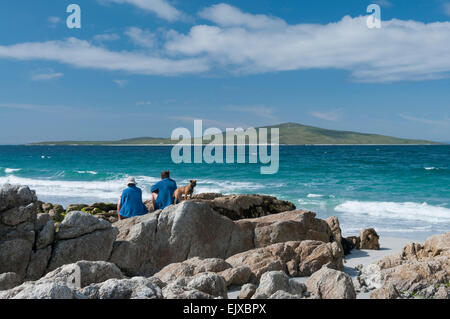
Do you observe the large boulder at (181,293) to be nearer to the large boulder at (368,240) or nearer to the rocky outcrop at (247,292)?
the rocky outcrop at (247,292)

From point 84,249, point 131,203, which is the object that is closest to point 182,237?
point 84,249

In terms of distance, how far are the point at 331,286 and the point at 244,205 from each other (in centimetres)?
691

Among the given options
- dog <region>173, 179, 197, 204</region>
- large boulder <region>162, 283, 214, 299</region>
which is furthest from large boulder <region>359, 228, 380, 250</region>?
large boulder <region>162, 283, 214, 299</region>

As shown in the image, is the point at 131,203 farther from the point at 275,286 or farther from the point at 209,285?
the point at 275,286

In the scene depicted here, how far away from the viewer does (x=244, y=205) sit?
12727 millimetres

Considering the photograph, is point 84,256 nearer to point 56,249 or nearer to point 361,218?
point 56,249

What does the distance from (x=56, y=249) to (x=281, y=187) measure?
103ft

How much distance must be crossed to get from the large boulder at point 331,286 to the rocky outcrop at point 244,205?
20.0 ft

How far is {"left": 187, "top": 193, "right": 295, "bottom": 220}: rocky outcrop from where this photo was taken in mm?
12266

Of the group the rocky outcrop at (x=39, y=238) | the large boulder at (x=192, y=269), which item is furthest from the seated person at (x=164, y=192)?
the large boulder at (x=192, y=269)

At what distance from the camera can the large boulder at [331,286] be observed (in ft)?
18.8

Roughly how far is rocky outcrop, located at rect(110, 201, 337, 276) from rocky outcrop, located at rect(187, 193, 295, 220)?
2.19m
